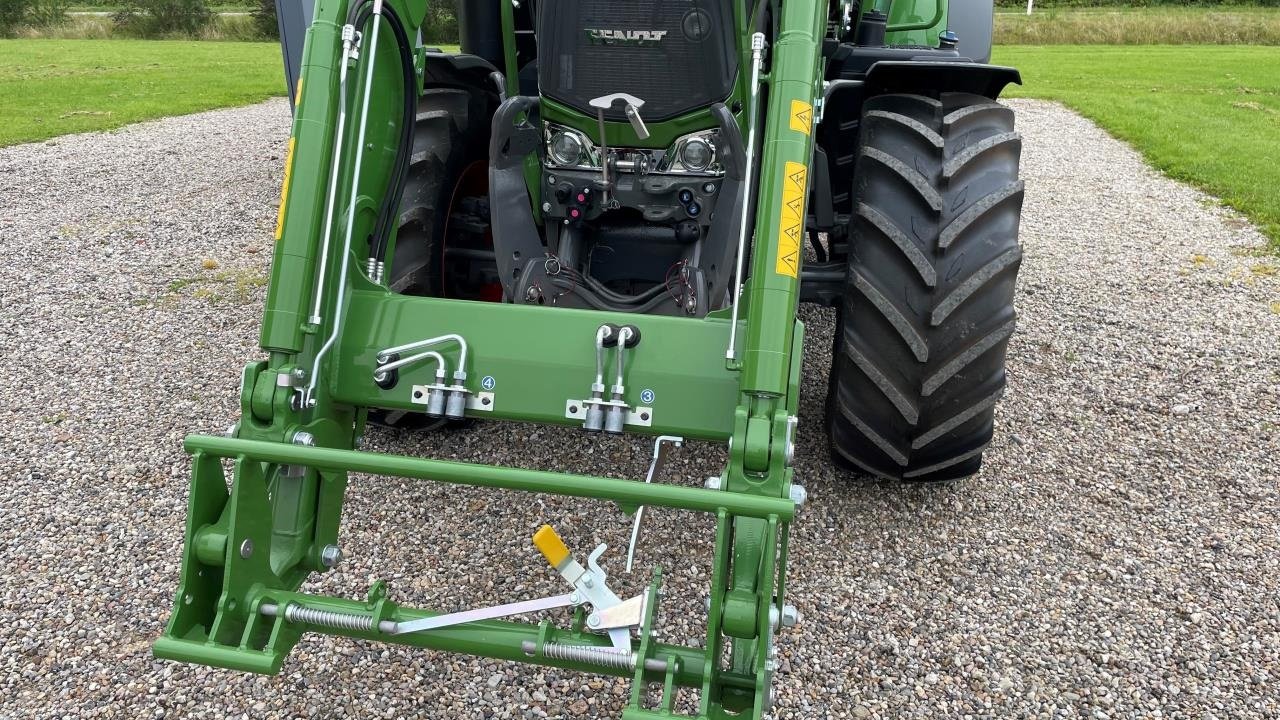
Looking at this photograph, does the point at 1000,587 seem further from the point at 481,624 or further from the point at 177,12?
the point at 177,12

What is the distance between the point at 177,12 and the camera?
115ft

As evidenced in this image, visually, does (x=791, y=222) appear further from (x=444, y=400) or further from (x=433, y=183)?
(x=433, y=183)

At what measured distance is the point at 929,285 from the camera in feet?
9.32

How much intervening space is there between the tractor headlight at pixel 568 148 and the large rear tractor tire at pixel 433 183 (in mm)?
545

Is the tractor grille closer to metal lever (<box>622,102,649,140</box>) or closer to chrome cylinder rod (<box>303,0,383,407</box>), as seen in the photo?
metal lever (<box>622,102,649,140</box>)

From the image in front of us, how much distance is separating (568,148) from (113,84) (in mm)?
16291

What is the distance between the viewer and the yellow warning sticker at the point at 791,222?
7.76ft

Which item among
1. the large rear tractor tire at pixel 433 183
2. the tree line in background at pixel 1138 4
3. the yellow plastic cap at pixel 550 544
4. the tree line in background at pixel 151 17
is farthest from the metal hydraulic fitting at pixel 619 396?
the tree line in background at pixel 1138 4

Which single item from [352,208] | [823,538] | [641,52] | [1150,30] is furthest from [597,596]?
[1150,30]

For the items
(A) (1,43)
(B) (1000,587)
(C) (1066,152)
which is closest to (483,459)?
(B) (1000,587)

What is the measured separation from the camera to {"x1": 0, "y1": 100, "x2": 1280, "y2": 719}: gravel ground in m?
2.56

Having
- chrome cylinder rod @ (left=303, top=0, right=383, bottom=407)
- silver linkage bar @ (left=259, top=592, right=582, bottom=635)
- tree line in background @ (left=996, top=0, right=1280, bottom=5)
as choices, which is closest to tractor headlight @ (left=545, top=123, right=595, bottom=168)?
chrome cylinder rod @ (left=303, top=0, right=383, bottom=407)

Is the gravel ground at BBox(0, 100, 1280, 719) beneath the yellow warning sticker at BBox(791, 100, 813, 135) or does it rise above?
beneath

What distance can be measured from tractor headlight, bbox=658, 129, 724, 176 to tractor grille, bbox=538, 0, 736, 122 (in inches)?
4.6
